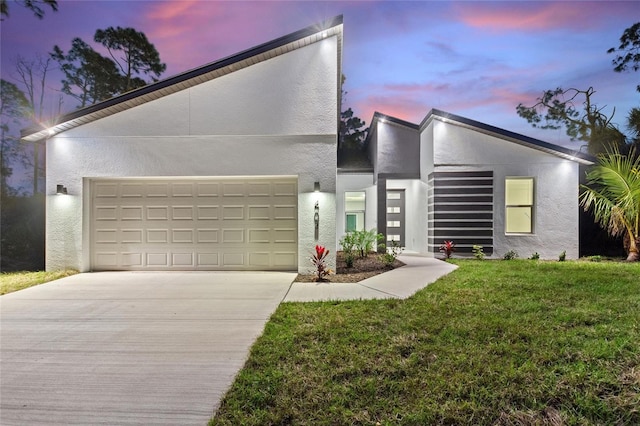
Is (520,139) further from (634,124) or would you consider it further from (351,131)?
(351,131)

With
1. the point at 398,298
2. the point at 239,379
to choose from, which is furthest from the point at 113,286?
the point at 398,298

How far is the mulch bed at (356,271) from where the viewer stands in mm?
7203

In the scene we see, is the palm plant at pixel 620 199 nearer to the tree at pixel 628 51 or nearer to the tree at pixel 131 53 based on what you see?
the tree at pixel 628 51

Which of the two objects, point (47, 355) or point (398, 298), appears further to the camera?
point (398, 298)

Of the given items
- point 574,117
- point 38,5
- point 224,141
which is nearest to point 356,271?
point 224,141

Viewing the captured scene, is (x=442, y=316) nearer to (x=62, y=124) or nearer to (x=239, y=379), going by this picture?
(x=239, y=379)

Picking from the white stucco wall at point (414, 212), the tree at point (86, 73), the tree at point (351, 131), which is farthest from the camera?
the tree at point (351, 131)

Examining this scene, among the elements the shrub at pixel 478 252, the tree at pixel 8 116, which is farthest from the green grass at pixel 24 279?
the shrub at pixel 478 252

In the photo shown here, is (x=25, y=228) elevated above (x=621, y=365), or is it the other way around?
(x=25, y=228)

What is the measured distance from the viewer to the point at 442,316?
173 inches

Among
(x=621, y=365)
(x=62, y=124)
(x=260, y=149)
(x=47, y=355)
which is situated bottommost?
(x=47, y=355)

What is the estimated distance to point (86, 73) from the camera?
56.6ft

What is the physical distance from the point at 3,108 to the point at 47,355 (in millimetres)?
17102

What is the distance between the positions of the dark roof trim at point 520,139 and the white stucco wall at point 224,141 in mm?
4921
